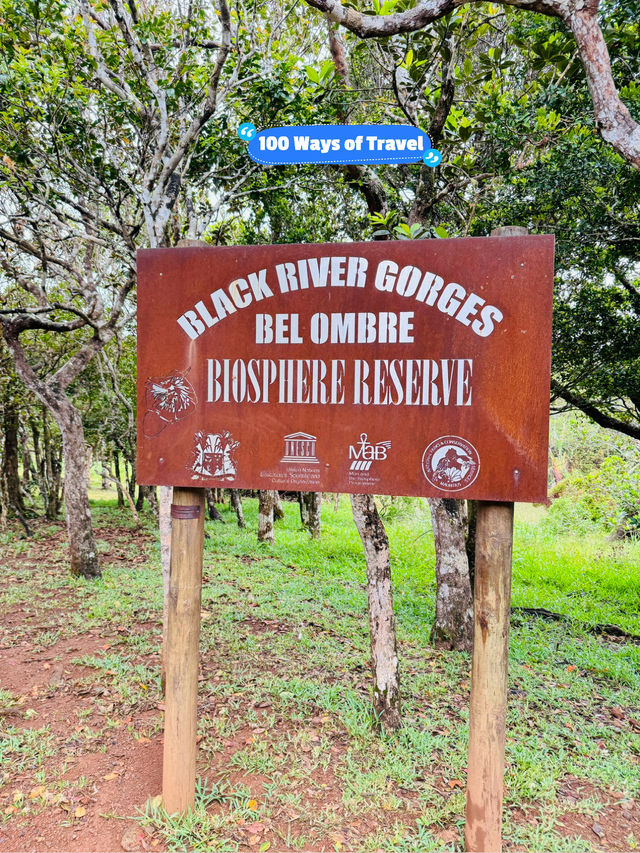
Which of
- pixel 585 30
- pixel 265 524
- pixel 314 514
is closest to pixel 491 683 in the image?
pixel 585 30

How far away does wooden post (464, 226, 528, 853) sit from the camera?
2582mm

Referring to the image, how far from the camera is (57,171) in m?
5.98

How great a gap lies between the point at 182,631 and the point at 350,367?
5.69 feet

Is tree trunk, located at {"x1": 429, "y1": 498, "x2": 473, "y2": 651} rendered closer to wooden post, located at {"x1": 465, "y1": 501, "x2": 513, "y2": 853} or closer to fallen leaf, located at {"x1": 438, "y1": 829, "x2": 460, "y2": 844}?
fallen leaf, located at {"x1": 438, "y1": 829, "x2": 460, "y2": 844}

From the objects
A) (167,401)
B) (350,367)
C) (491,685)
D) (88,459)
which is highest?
(350,367)

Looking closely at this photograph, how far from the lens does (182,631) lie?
292cm

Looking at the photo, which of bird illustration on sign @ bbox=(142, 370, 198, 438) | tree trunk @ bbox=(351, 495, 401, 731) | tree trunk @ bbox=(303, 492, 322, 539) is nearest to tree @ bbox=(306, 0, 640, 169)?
bird illustration on sign @ bbox=(142, 370, 198, 438)

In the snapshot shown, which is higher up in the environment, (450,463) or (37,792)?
(450,463)

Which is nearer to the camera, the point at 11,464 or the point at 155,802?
→ the point at 155,802

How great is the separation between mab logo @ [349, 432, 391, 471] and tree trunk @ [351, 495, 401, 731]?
4.82 ft

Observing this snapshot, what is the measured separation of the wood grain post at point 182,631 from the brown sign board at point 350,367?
24 centimetres

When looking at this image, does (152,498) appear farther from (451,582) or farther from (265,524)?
(451,582)

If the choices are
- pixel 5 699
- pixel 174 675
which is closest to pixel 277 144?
pixel 174 675

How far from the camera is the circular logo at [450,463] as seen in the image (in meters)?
2.53
